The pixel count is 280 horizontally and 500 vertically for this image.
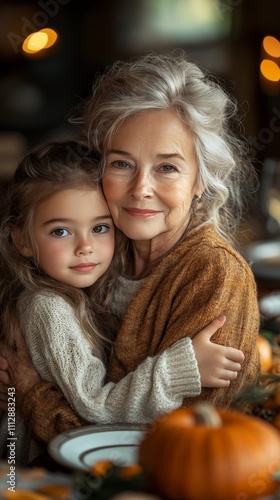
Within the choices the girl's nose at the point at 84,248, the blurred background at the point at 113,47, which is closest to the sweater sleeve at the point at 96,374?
the girl's nose at the point at 84,248

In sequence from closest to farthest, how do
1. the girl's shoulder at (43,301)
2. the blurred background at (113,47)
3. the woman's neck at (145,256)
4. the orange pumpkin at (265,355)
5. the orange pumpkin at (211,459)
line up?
the orange pumpkin at (211,459)
the girl's shoulder at (43,301)
the woman's neck at (145,256)
the orange pumpkin at (265,355)
the blurred background at (113,47)

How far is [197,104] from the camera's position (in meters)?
1.76

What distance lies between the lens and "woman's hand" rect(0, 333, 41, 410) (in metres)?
1.71

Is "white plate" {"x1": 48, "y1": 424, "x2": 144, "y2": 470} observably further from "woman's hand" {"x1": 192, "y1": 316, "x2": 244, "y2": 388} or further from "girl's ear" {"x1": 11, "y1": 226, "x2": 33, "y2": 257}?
"girl's ear" {"x1": 11, "y1": 226, "x2": 33, "y2": 257}

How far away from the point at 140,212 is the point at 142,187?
55 millimetres

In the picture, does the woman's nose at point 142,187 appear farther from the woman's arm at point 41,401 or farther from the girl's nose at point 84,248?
the woman's arm at point 41,401

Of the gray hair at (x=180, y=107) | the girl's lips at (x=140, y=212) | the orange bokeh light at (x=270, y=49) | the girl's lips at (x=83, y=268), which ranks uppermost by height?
the orange bokeh light at (x=270, y=49)

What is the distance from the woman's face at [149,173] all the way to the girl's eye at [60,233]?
109 mm

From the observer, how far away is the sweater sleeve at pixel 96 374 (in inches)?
61.0

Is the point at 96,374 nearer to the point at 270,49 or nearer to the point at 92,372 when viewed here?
the point at 92,372

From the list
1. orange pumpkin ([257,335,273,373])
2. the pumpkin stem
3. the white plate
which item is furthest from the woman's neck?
the pumpkin stem

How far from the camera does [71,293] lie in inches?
69.1

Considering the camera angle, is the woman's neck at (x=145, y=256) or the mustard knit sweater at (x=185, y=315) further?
the woman's neck at (x=145, y=256)

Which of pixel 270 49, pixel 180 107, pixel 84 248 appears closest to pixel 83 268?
pixel 84 248
